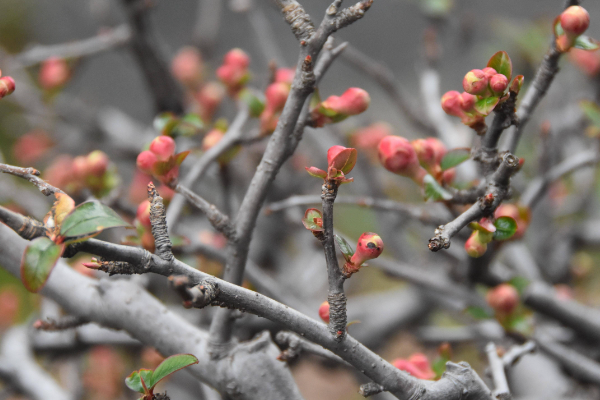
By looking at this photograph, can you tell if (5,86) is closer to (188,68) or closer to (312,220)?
(312,220)

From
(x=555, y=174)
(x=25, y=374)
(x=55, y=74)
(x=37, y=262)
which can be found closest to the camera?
(x=37, y=262)

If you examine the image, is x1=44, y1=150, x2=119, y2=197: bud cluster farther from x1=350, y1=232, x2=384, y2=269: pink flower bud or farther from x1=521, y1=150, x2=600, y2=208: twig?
x1=521, y1=150, x2=600, y2=208: twig

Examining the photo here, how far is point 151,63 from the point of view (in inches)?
41.7

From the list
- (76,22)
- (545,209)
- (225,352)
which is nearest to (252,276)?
(225,352)

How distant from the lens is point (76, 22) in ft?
6.66

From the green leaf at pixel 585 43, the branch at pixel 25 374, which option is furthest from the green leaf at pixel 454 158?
the branch at pixel 25 374

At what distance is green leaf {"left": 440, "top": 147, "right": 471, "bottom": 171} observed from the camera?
43cm

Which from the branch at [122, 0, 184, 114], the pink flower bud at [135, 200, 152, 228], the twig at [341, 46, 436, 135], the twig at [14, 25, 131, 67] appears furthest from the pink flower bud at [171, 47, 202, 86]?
the pink flower bud at [135, 200, 152, 228]

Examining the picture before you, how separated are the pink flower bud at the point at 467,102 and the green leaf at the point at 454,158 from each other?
0.21 feet

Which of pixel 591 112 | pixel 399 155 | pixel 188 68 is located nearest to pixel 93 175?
pixel 399 155

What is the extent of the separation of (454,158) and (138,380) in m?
0.36

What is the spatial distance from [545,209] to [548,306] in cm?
59

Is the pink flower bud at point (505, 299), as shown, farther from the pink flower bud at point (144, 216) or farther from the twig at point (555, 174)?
the pink flower bud at point (144, 216)

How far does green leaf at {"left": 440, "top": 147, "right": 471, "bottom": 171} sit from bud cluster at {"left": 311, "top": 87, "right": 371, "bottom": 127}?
0.34 ft
